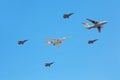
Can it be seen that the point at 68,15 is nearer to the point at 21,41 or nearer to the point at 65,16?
the point at 65,16

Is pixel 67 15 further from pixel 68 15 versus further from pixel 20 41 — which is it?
pixel 20 41

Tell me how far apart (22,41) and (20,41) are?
59.3 inches

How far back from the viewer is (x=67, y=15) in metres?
194

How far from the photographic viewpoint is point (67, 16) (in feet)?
636

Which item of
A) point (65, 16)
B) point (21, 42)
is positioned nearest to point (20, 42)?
point (21, 42)

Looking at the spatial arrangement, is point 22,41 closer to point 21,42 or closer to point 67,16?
point 21,42

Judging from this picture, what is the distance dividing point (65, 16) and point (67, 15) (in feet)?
4.28

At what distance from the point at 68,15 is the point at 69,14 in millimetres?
999

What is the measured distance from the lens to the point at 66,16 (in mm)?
193750

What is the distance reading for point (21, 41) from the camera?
200m

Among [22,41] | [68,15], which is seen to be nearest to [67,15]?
Answer: [68,15]

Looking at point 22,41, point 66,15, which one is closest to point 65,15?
point 66,15

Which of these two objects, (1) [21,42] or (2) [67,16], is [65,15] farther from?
(1) [21,42]

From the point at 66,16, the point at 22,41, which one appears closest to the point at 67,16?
the point at 66,16
